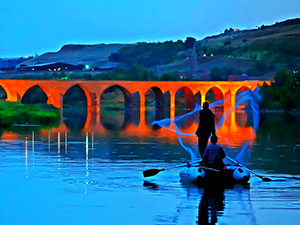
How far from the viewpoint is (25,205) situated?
16734 mm

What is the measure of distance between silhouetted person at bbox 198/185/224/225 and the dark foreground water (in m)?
0.02

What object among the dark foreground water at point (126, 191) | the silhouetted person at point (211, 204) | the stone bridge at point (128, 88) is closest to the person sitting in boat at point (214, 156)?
the silhouetted person at point (211, 204)

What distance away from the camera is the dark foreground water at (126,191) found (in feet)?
50.7

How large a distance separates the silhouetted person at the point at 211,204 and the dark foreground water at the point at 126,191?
2 centimetres

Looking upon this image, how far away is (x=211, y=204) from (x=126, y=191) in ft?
8.81

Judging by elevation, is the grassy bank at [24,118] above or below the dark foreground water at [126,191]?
above

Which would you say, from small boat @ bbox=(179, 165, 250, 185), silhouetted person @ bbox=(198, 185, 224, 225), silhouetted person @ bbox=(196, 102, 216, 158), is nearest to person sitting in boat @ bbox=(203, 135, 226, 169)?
Answer: small boat @ bbox=(179, 165, 250, 185)

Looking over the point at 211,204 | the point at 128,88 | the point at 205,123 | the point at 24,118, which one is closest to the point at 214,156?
the point at 205,123

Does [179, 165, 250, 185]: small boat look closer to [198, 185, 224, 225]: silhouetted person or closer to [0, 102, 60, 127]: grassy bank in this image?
[198, 185, 224, 225]: silhouetted person

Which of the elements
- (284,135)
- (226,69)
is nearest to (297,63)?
(226,69)

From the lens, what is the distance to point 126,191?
61.2 ft

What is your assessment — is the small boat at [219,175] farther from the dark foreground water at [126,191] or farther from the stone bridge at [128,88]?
the stone bridge at [128,88]

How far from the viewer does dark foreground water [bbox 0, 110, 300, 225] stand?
15461mm

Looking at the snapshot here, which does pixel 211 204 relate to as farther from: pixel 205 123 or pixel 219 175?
pixel 205 123
